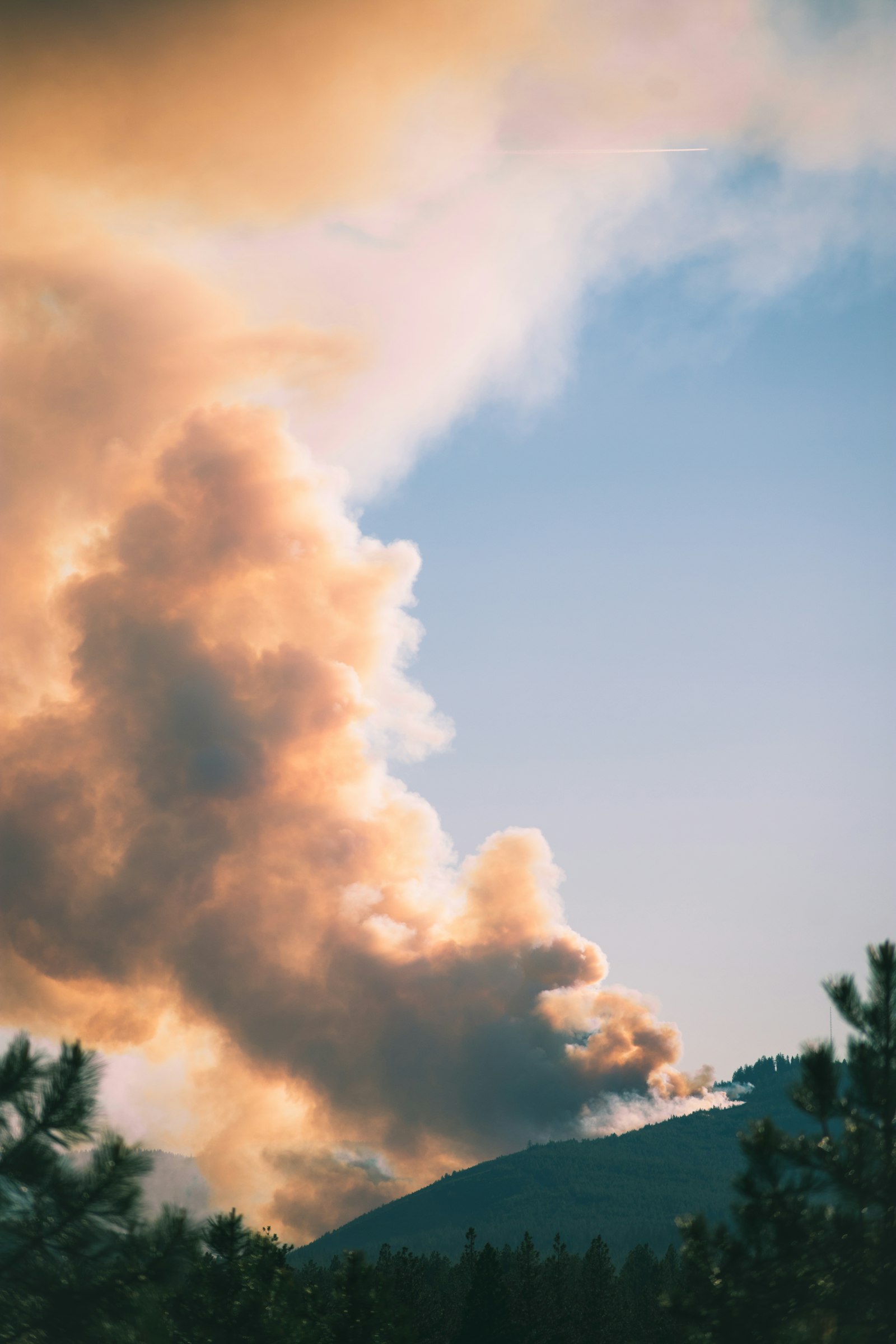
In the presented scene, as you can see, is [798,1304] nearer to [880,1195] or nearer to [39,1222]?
[880,1195]

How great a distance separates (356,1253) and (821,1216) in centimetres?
2169

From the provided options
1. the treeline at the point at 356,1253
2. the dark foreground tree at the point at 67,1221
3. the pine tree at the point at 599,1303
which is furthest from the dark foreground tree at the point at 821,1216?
the pine tree at the point at 599,1303

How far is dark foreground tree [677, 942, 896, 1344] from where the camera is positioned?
1834cm

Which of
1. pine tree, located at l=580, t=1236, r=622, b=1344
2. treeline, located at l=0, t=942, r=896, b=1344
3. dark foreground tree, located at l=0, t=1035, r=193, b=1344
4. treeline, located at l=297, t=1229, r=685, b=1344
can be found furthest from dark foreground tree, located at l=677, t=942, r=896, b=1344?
pine tree, located at l=580, t=1236, r=622, b=1344

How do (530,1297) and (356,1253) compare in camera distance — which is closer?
(356,1253)

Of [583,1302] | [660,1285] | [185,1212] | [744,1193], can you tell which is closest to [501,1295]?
[583,1302]

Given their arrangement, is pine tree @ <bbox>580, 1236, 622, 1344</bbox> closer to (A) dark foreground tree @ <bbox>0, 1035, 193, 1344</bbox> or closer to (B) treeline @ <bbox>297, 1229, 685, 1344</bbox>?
(B) treeline @ <bbox>297, 1229, 685, 1344</bbox>

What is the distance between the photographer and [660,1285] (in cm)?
9438

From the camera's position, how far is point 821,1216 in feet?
66.3

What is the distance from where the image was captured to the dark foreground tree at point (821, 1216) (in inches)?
722

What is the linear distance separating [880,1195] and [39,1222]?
14842mm

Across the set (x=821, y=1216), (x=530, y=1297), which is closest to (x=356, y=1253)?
(x=821, y=1216)

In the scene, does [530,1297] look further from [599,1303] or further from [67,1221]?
[67,1221]

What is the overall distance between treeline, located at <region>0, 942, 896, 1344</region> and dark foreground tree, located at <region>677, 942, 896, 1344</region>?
0.03 metres
